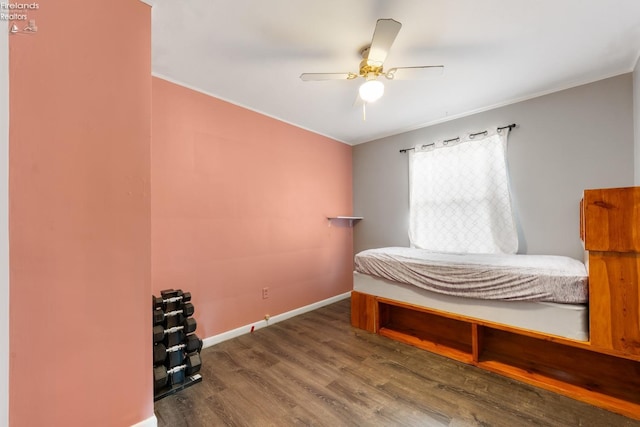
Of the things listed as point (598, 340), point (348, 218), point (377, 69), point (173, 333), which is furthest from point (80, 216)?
point (348, 218)

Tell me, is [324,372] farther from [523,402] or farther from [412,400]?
[523,402]

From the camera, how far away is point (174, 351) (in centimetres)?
177

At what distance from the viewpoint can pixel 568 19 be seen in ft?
5.16

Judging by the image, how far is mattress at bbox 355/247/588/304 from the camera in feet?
5.41

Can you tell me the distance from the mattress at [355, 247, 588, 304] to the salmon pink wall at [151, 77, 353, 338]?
1.15 m

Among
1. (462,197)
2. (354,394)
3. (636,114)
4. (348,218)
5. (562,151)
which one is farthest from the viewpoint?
(348,218)

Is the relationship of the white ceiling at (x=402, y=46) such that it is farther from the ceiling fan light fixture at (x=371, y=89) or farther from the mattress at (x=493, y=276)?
the mattress at (x=493, y=276)

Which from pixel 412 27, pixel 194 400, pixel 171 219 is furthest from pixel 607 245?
pixel 171 219

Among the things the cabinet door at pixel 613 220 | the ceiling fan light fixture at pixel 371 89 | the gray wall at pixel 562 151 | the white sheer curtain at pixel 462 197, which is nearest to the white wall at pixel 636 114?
the gray wall at pixel 562 151

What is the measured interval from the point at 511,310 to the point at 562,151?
175cm

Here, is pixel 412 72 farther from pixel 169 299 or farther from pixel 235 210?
pixel 169 299

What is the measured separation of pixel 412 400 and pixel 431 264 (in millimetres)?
1060
